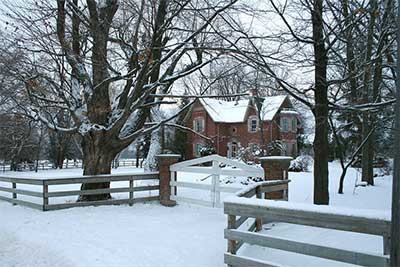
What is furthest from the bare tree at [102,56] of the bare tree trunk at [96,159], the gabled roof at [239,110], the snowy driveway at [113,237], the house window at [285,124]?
the house window at [285,124]

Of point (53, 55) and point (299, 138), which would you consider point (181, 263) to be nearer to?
point (53, 55)

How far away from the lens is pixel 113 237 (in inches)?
294

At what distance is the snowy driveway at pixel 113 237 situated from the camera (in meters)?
6.09

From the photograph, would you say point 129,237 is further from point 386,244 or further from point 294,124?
point 294,124

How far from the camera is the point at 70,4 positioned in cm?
1077

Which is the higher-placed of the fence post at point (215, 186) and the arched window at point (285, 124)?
the arched window at point (285, 124)

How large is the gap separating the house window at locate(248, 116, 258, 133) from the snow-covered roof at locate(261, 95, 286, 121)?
1.17 metres

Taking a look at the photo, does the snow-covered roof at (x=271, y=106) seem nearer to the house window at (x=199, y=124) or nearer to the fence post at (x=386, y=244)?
the house window at (x=199, y=124)

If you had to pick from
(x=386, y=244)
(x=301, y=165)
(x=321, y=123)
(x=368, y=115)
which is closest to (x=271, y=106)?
(x=301, y=165)

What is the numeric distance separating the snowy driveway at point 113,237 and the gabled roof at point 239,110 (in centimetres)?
2553

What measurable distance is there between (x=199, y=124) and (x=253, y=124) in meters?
5.67

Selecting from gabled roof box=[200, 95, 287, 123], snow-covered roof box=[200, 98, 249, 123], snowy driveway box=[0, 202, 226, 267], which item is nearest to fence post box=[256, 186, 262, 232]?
snowy driveway box=[0, 202, 226, 267]

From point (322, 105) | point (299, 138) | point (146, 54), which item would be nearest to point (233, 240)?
point (322, 105)

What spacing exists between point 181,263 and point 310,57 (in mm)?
6030
